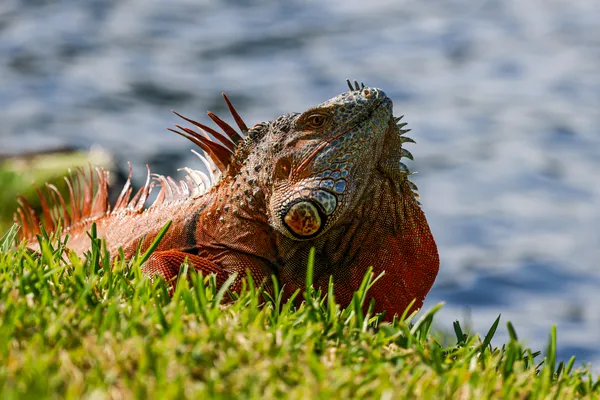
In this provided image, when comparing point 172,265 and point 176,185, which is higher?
point 176,185

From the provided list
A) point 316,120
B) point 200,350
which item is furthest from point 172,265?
point 200,350

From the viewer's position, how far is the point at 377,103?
4340 mm

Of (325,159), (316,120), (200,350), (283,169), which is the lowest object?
(200,350)

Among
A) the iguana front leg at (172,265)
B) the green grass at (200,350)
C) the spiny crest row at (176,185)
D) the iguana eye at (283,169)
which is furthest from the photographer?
the spiny crest row at (176,185)

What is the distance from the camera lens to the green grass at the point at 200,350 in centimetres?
250

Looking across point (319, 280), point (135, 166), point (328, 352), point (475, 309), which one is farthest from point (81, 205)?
point (135, 166)

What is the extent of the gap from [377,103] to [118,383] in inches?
89.9

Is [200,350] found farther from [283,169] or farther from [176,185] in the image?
[176,185]

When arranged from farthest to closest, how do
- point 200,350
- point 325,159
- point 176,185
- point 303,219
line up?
point 176,185, point 325,159, point 303,219, point 200,350

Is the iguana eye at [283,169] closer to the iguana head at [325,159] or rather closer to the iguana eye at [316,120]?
the iguana head at [325,159]

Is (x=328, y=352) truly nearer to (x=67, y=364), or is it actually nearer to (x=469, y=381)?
(x=469, y=381)

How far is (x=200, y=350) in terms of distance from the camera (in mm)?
2723

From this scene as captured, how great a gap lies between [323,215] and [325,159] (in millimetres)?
281

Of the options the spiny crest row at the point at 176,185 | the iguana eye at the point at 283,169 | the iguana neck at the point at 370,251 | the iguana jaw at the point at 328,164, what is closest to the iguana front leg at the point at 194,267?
the iguana neck at the point at 370,251
